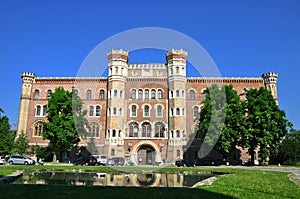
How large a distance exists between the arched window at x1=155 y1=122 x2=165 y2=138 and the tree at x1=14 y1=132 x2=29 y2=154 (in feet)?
63.1

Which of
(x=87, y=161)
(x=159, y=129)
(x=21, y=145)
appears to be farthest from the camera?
(x=159, y=129)

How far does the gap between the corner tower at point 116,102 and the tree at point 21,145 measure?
11.7 metres

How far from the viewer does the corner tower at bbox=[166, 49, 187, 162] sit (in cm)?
4006

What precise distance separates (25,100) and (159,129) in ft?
73.4

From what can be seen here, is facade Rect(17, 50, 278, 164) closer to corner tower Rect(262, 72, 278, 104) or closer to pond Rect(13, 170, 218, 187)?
corner tower Rect(262, 72, 278, 104)

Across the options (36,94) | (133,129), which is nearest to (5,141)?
(36,94)

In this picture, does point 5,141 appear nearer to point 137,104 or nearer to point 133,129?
point 133,129

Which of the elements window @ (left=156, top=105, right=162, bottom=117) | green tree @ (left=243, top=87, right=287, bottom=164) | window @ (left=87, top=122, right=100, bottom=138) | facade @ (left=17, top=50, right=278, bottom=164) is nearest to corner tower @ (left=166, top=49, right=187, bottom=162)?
facade @ (left=17, top=50, right=278, bottom=164)

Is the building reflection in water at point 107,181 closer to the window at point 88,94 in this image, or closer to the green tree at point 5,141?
the green tree at point 5,141

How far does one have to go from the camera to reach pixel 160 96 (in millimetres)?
44719

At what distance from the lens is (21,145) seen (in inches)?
1569

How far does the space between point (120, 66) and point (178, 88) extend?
32.1ft

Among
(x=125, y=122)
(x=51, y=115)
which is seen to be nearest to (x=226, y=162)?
(x=125, y=122)

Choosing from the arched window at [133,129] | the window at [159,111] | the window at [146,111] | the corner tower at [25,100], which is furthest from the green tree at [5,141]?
the window at [159,111]
